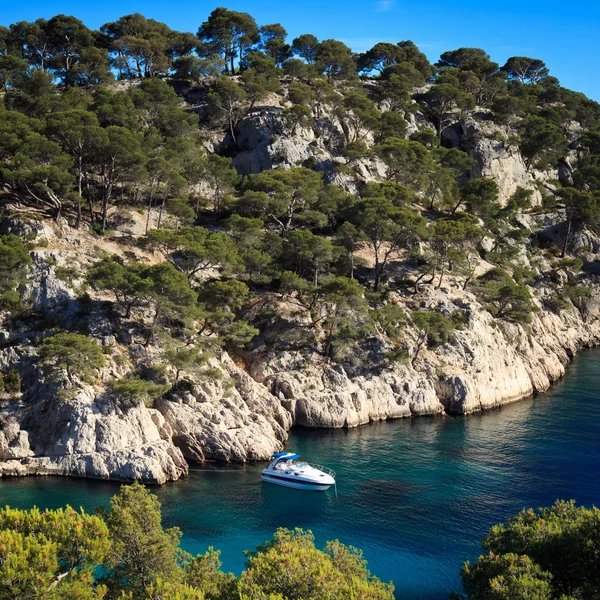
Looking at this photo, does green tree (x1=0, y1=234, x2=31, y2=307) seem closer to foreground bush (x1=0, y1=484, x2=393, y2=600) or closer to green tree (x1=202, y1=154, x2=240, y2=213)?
green tree (x1=202, y1=154, x2=240, y2=213)

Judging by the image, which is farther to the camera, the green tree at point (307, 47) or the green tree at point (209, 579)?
the green tree at point (307, 47)

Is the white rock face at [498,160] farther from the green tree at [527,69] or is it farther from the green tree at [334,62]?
the green tree at [527,69]

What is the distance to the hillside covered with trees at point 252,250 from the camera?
151 feet

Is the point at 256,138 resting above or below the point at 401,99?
below

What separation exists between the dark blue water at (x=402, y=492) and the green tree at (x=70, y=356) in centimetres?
862

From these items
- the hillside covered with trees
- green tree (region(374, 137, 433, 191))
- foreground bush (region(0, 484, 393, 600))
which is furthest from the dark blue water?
green tree (region(374, 137, 433, 191))

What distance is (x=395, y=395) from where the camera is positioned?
56969 millimetres

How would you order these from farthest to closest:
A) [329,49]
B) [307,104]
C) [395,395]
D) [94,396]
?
[329,49]
[307,104]
[395,395]
[94,396]

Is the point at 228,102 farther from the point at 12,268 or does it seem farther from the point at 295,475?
the point at 295,475

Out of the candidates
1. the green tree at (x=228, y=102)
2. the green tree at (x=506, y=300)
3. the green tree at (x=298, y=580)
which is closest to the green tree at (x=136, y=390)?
the green tree at (x=298, y=580)

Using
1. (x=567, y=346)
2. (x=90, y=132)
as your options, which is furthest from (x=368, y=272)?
(x=90, y=132)

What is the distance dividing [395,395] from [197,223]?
36.3 m

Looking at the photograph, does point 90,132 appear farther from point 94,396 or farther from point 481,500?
point 481,500

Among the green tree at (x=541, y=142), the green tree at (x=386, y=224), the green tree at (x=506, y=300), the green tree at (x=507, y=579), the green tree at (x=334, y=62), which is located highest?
the green tree at (x=334, y=62)
